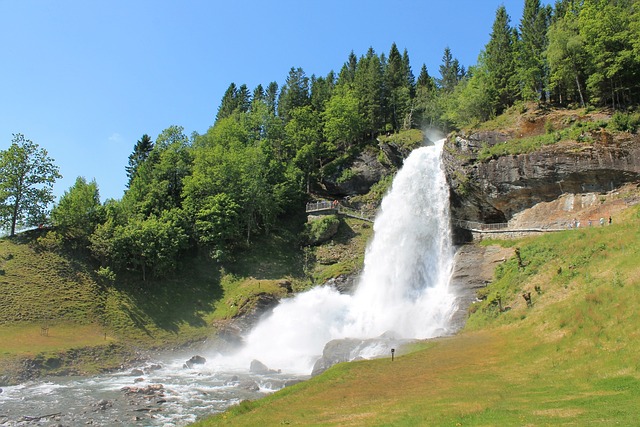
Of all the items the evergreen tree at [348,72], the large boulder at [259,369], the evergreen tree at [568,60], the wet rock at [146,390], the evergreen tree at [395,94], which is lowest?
the large boulder at [259,369]

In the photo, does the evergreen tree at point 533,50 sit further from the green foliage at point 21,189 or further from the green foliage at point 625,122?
the green foliage at point 21,189

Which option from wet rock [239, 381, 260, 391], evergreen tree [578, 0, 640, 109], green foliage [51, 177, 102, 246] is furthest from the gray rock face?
wet rock [239, 381, 260, 391]

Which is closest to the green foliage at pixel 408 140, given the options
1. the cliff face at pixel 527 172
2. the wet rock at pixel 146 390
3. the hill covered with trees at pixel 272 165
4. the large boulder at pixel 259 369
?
the hill covered with trees at pixel 272 165

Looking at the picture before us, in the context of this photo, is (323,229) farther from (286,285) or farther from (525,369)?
(525,369)

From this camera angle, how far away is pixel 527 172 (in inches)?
1574

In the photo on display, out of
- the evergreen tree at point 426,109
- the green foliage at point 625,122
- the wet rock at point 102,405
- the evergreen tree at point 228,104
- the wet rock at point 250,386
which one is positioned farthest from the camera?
the evergreen tree at point 228,104

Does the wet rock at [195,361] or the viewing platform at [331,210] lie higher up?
the viewing platform at [331,210]

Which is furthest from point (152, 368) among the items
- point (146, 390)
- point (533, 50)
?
point (533, 50)

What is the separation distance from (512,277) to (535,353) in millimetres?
12868

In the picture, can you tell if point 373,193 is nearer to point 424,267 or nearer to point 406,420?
point 424,267

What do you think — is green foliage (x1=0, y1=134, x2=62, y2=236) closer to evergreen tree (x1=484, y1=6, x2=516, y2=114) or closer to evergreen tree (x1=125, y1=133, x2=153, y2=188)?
evergreen tree (x1=125, y1=133, x2=153, y2=188)

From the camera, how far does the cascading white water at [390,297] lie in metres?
35.8

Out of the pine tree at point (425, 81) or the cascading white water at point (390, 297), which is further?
the pine tree at point (425, 81)

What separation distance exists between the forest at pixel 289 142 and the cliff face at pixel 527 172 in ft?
12.6
